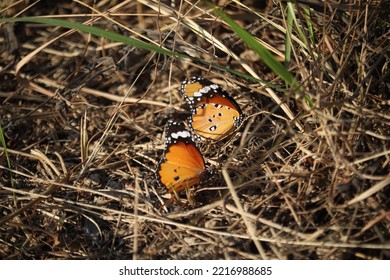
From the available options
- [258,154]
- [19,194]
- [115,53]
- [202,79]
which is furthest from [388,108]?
[19,194]

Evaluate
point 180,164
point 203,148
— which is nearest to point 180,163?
point 180,164

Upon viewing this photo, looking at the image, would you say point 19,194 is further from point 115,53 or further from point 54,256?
point 115,53

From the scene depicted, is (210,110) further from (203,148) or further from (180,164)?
(180,164)

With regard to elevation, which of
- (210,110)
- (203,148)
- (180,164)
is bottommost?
(180,164)

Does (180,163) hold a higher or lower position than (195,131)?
lower

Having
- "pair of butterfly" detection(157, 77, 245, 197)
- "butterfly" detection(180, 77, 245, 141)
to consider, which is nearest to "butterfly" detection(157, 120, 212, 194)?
"pair of butterfly" detection(157, 77, 245, 197)

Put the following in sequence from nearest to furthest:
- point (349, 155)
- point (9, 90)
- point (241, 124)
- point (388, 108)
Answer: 1. point (349, 155)
2. point (388, 108)
3. point (241, 124)
4. point (9, 90)
